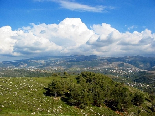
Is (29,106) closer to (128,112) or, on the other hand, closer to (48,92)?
(48,92)

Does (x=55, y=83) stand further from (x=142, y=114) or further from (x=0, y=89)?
(x=142, y=114)

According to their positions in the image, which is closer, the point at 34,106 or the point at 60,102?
the point at 34,106

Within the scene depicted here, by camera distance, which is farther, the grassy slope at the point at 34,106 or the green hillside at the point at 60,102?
the green hillside at the point at 60,102

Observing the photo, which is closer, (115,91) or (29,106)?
(29,106)

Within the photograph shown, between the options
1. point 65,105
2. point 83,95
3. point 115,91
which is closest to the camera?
point 65,105

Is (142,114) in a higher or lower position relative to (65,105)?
lower

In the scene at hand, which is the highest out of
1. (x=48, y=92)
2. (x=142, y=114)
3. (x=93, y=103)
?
(x=48, y=92)

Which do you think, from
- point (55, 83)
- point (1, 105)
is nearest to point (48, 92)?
point (55, 83)

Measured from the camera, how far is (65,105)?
72.7 metres

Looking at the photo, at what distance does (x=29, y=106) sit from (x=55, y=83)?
85.1 ft

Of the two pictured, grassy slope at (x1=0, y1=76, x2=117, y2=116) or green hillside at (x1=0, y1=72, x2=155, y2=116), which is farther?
green hillside at (x1=0, y1=72, x2=155, y2=116)

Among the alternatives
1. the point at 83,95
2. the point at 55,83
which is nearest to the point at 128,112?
the point at 83,95

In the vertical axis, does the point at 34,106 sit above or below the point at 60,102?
above

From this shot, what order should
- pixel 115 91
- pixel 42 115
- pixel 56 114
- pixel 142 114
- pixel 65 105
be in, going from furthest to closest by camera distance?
pixel 115 91 < pixel 142 114 < pixel 65 105 < pixel 56 114 < pixel 42 115
